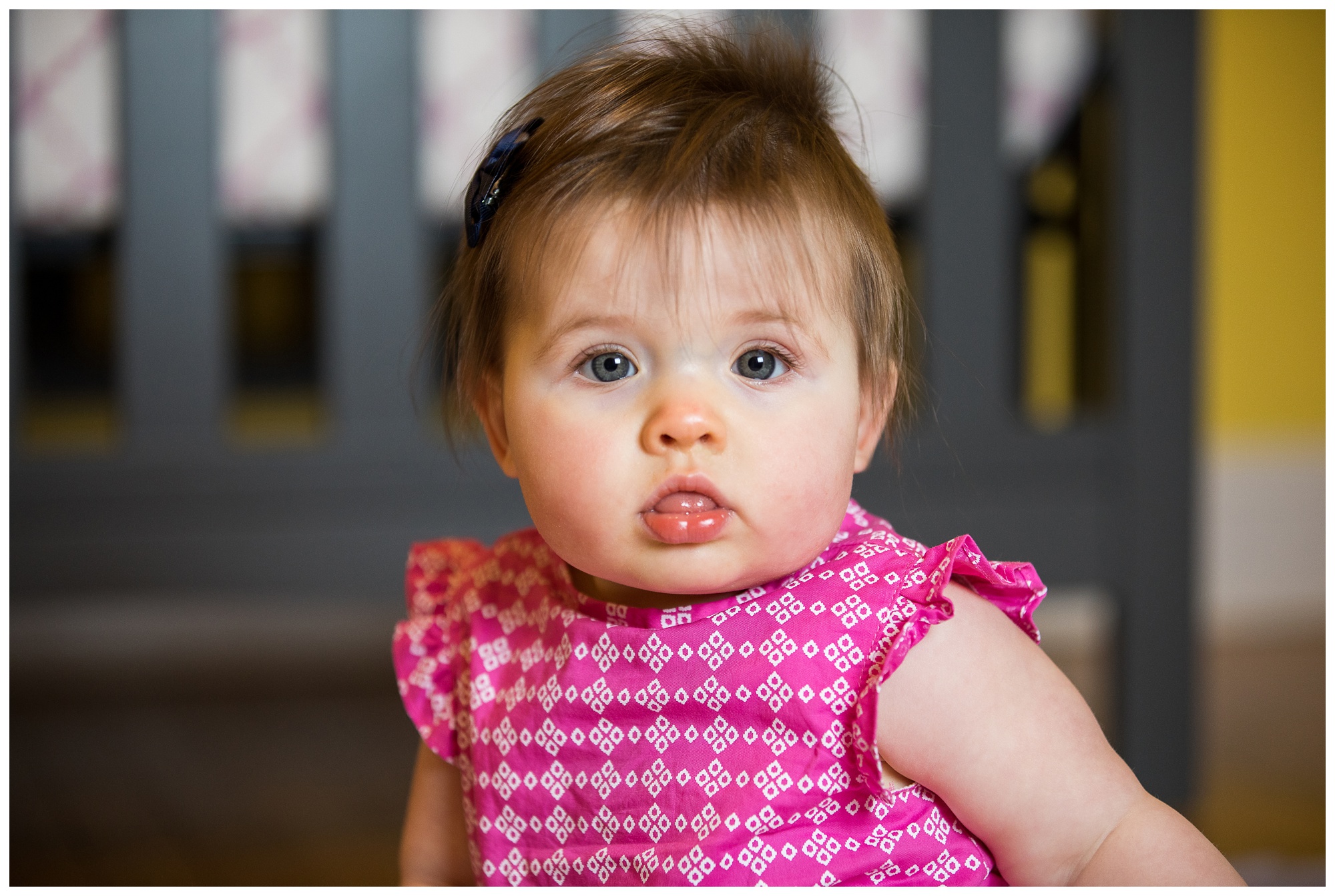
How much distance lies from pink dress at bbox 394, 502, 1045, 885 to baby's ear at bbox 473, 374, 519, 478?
77mm

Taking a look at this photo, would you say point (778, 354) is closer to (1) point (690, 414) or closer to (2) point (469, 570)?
(1) point (690, 414)

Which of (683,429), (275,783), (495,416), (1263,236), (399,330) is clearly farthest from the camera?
(1263,236)

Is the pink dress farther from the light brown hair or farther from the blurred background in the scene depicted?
the blurred background

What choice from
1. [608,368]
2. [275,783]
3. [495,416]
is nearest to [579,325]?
[608,368]

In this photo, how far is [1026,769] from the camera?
48 cm

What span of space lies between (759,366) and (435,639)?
0.87 feet

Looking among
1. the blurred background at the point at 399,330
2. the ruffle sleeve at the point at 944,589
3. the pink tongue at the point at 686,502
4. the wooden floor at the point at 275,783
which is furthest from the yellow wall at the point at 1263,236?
the pink tongue at the point at 686,502

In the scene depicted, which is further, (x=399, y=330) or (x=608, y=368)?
(x=399, y=330)

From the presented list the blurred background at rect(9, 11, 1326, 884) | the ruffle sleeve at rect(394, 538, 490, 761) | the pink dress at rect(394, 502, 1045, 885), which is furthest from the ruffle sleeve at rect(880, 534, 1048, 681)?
the blurred background at rect(9, 11, 1326, 884)

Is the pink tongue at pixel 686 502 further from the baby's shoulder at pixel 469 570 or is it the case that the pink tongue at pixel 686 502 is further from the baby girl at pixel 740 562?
the baby's shoulder at pixel 469 570

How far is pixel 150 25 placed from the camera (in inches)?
44.2

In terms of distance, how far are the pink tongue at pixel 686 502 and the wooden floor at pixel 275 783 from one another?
83 centimetres

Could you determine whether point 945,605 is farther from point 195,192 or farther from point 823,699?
point 195,192

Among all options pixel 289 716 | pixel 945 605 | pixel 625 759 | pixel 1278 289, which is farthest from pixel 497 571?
pixel 1278 289
